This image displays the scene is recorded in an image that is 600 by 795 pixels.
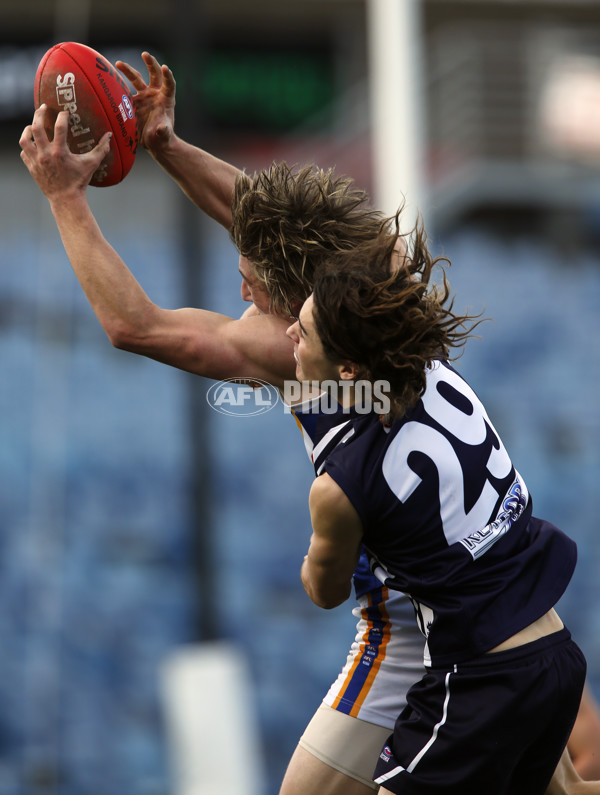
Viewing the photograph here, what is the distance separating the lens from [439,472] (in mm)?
2393

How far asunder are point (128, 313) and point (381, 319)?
0.69 meters

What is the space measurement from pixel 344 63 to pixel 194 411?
26.0 feet

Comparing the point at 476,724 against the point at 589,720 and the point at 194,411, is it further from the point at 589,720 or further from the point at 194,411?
the point at 194,411

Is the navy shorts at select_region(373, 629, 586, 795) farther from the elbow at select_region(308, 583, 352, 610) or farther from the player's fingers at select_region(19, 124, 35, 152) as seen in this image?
the player's fingers at select_region(19, 124, 35, 152)

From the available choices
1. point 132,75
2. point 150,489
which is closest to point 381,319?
point 132,75

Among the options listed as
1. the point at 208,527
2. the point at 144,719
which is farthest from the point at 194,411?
the point at 144,719

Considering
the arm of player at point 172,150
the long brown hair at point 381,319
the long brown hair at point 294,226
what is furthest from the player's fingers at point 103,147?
the long brown hair at point 381,319

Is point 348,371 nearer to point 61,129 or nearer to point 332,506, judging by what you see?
point 332,506

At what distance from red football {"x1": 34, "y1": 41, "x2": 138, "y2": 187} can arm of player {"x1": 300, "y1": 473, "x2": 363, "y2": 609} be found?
3.79 feet

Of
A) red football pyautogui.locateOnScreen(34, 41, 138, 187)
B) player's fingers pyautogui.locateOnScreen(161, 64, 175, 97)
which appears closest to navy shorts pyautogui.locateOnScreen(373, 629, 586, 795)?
red football pyautogui.locateOnScreen(34, 41, 138, 187)

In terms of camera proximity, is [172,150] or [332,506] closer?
[332,506]

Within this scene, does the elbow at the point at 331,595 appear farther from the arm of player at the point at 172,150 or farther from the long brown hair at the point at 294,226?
the arm of player at the point at 172,150

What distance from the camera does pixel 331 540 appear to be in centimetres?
234

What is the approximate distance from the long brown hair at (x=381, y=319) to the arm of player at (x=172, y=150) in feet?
2.79
